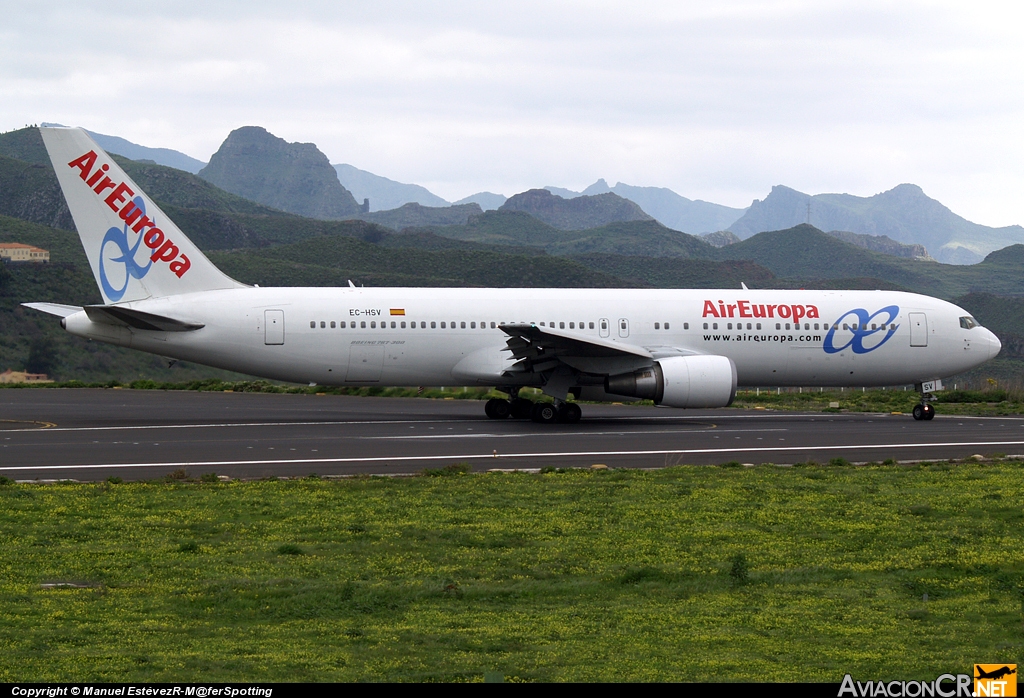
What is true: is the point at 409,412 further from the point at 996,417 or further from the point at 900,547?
the point at 900,547

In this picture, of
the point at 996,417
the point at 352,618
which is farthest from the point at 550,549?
the point at 996,417

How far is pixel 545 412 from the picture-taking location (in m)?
27.9

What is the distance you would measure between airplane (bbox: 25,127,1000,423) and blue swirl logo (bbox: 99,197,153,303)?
1.2 inches

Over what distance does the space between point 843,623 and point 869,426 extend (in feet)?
66.3

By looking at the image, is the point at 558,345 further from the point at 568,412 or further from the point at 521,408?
the point at 521,408

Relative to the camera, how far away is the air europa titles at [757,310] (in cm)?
2945

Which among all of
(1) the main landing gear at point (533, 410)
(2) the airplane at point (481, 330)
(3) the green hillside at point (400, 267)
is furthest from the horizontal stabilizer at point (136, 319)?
(3) the green hillside at point (400, 267)

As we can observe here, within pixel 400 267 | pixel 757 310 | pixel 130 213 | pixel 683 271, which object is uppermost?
pixel 683 271

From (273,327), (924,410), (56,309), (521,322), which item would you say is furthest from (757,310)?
(56,309)

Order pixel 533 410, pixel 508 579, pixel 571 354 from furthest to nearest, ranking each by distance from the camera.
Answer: pixel 533 410 → pixel 571 354 → pixel 508 579

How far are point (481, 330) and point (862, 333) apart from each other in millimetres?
10631

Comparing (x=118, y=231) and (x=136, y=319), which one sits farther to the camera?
(x=118, y=231)

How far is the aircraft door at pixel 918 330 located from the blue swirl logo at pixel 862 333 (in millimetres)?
512

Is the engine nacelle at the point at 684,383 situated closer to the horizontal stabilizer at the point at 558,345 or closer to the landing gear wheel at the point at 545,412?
the horizontal stabilizer at the point at 558,345
